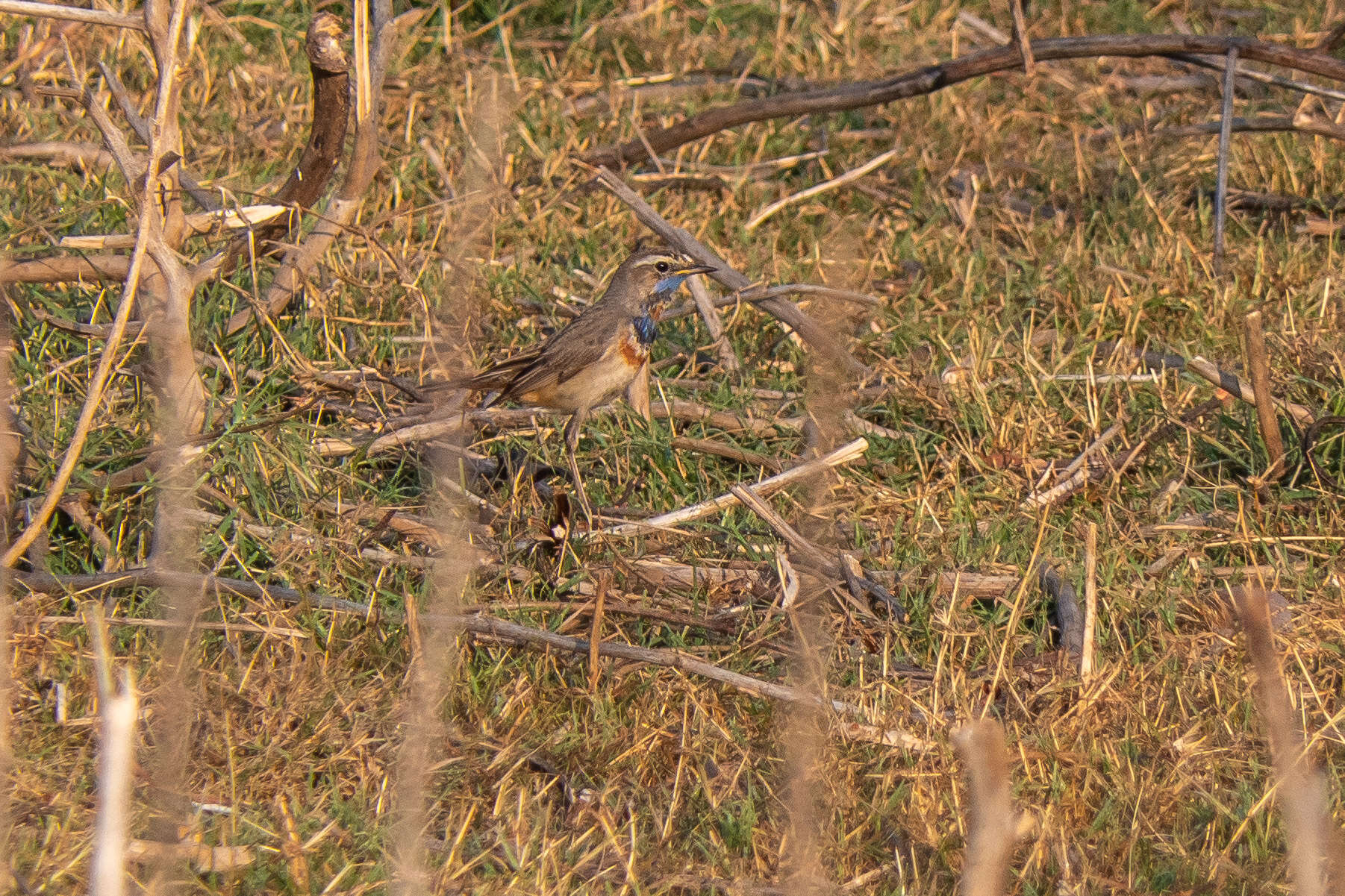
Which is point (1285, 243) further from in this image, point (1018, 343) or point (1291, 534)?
point (1291, 534)

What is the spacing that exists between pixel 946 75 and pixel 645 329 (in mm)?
2122

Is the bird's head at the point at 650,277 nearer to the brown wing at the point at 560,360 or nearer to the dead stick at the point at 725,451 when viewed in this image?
→ the brown wing at the point at 560,360

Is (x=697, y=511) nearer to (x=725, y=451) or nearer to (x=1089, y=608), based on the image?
(x=725, y=451)

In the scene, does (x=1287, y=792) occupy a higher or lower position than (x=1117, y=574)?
higher

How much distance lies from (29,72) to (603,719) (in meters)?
4.81

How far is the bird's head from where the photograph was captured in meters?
5.58

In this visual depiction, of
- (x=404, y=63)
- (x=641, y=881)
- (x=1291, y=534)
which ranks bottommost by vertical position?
(x=1291, y=534)

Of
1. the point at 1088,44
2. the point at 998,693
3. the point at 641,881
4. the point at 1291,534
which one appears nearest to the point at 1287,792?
the point at 641,881

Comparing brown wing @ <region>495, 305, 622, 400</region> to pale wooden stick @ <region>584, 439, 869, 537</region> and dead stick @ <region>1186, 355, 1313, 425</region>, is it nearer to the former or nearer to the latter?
pale wooden stick @ <region>584, 439, 869, 537</region>

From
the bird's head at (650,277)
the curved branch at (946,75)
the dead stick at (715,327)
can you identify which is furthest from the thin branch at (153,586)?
the curved branch at (946,75)

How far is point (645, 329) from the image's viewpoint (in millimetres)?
5523

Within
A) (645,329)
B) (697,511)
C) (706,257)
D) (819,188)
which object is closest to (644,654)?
(697,511)

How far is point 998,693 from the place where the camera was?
4.18m

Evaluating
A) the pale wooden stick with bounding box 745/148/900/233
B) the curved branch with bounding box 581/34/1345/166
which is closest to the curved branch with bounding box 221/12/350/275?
the curved branch with bounding box 581/34/1345/166
